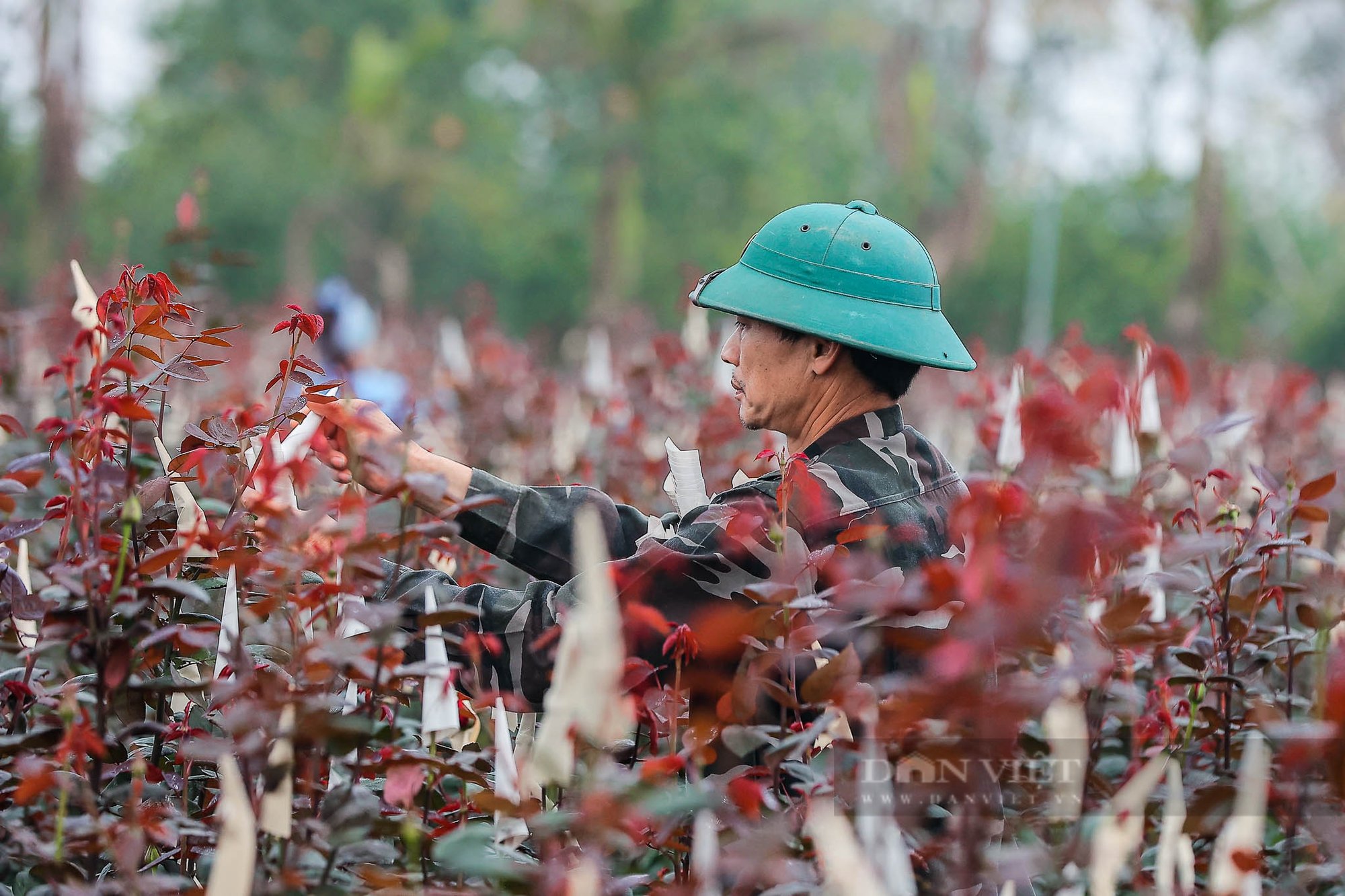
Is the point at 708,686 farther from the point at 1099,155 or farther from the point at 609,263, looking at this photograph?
the point at 1099,155

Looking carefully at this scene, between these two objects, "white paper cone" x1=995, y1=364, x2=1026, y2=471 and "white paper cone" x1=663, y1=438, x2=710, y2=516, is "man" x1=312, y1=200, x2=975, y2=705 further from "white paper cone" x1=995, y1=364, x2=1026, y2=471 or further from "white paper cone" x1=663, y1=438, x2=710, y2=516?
"white paper cone" x1=995, y1=364, x2=1026, y2=471

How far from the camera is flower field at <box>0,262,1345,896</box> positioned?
1192mm

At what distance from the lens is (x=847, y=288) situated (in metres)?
2.05

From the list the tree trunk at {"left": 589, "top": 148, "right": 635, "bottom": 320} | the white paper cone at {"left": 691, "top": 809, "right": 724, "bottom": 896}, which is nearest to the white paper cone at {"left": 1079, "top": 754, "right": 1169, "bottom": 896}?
the white paper cone at {"left": 691, "top": 809, "right": 724, "bottom": 896}

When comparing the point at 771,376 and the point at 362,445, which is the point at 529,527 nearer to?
the point at 771,376

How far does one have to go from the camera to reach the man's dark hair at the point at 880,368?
209 centimetres

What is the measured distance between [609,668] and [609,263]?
Result: 15129mm

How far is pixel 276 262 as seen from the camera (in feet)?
82.9

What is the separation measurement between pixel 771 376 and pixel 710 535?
1.26 feet

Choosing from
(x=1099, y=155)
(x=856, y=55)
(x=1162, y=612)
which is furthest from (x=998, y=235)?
(x=1162, y=612)

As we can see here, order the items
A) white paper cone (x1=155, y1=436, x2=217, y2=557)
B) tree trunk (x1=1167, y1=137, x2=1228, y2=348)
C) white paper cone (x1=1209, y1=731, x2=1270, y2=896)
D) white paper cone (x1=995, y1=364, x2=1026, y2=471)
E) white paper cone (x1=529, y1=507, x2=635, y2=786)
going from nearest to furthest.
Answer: white paper cone (x1=529, y1=507, x2=635, y2=786), white paper cone (x1=1209, y1=731, x2=1270, y2=896), white paper cone (x1=155, y1=436, x2=217, y2=557), white paper cone (x1=995, y1=364, x2=1026, y2=471), tree trunk (x1=1167, y1=137, x2=1228, y2=348)

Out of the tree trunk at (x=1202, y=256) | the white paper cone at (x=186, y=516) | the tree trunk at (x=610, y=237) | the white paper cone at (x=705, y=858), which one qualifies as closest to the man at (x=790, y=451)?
the white paper cone at (x=186, y=516)

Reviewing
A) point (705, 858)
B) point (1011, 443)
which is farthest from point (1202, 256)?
point (705, 858)

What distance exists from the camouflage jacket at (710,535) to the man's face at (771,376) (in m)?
0.08
